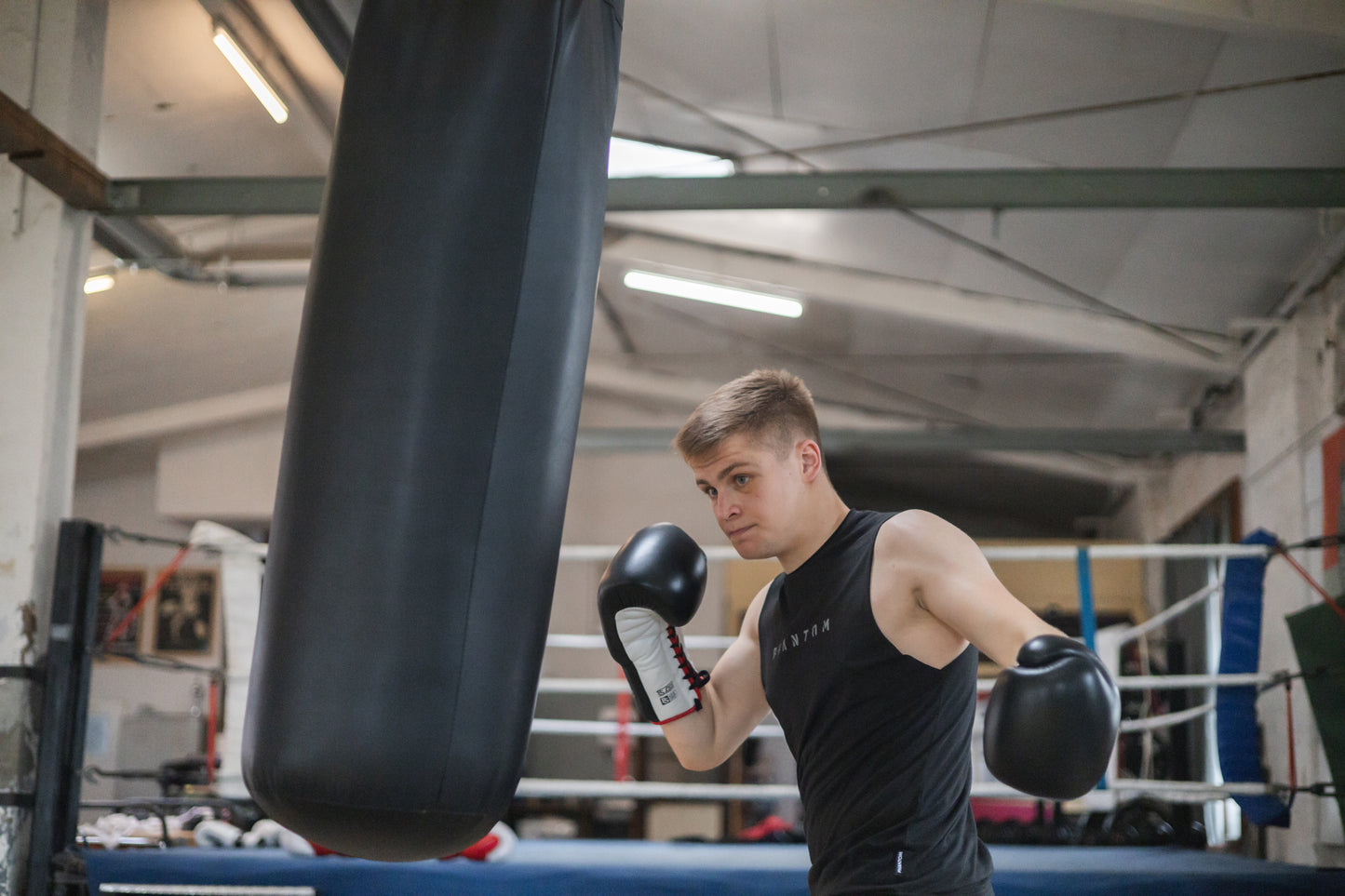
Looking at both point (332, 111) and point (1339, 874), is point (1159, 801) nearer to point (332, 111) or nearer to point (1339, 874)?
point (1339, 874)

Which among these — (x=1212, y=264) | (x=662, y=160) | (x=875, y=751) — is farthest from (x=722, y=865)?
(x=1212, y=264)

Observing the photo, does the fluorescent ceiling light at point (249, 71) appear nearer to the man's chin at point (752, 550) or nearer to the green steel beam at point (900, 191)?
the green steel beam at point (900, 191)

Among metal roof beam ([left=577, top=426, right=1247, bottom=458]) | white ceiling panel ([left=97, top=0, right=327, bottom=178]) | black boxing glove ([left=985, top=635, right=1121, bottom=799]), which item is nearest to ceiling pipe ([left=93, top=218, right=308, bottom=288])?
white ceiling panel ([left=97, top=0, right=327, bottom=178])

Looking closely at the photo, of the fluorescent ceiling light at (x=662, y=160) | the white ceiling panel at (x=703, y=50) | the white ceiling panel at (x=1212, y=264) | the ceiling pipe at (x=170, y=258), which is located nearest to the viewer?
the white ceiling panel at (x=703, y=50)

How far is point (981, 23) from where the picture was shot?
399 cm

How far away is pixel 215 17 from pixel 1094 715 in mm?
4904

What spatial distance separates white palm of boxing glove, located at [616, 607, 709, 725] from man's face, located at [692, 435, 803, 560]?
297mm

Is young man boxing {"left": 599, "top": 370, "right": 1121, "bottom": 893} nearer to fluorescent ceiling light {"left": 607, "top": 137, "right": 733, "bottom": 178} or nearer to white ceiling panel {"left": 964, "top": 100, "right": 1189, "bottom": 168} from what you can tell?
white ceiling panel {"left": 964, "top": 100, "right": 1189, "bottom": 168}

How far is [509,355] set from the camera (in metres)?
1.33

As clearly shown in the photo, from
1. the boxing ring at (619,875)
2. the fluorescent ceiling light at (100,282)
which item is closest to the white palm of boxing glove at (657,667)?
the boxing ring at (619,875)

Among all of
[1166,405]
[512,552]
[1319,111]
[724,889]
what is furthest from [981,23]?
[1166,405]

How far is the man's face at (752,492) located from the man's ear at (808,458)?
0.11ft

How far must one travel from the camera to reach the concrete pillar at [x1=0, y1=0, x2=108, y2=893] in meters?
3.55

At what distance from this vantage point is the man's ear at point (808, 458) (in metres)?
1.66
